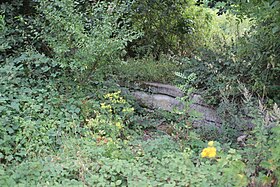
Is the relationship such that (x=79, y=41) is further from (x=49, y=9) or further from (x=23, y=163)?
(x=23, y=163)

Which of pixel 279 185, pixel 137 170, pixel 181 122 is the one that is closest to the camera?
pixel 279 185

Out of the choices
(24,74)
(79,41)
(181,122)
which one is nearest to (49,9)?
(79,41)

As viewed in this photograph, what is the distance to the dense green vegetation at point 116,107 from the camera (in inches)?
106

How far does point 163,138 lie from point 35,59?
1.94 meters

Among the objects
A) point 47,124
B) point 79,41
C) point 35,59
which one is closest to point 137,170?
point 47,124

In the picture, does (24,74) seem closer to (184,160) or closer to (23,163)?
(23,163)

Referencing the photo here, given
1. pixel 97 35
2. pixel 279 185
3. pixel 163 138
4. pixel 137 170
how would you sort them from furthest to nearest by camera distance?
pixel 97 35 < pixel 163 138 < pixel 137 170 < pixel 279 185

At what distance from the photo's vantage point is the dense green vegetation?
2.69 meters

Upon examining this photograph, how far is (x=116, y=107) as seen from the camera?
433cm

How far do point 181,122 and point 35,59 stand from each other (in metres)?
1.90

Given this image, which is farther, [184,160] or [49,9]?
[49,9]

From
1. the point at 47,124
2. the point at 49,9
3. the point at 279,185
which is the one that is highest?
the point at 49,9

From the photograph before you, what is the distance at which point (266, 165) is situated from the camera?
2.36m

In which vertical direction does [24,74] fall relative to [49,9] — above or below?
below
